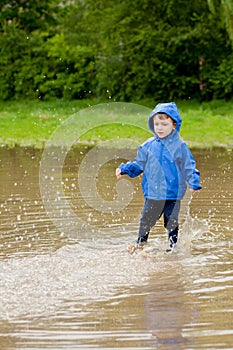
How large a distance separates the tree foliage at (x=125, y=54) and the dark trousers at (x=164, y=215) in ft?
58.9

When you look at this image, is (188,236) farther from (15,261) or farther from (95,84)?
(95,84)

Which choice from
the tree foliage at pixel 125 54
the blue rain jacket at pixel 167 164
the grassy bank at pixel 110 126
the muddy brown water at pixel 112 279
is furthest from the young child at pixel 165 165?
the tree foliage at pixel 125 54

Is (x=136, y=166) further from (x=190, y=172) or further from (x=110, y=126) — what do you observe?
(x=110, y=126)

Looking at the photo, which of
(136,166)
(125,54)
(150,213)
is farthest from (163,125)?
(125,54)

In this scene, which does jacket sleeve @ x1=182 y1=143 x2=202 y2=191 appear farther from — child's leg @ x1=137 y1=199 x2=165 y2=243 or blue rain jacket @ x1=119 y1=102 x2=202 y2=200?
child's leg @ x1=137 y1=199 x2=165 y2=243

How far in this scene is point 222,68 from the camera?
26594 mm

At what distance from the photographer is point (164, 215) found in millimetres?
7809

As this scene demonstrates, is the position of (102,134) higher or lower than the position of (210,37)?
lower

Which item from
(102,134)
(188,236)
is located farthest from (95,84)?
(188,236)

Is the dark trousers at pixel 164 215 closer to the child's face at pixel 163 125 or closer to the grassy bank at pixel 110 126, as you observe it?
→ the child's face at pixel 163 125

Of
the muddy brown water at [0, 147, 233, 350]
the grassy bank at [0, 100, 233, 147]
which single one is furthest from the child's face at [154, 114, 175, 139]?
the grassy bank at [0, 100, 233, 147]

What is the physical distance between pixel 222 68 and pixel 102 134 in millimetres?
9084

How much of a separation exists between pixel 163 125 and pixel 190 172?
18.7 inches

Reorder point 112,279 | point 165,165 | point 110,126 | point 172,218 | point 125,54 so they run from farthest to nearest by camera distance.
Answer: point 125,54, point 110,126, point 172,218, point 165,165, point 112,279
